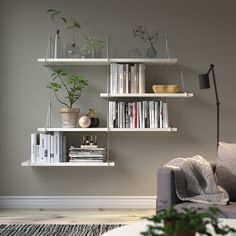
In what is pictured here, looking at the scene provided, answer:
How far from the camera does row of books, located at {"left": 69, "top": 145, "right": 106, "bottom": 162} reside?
4.25 m

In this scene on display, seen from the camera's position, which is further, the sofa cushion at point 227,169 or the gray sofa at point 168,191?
the sofa cushion at point 227,169

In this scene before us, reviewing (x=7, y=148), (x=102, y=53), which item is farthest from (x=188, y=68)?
(x=7, y=148)

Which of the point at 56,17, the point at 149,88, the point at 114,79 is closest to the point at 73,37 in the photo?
the point at 56,17

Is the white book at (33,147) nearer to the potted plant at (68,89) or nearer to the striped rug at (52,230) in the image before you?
the potted plant at (68,89)

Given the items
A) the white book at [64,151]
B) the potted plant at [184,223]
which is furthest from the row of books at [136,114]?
the potted plant at [184,223]

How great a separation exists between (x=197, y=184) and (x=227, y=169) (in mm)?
342

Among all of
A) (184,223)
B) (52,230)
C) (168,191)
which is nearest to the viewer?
(184,223)

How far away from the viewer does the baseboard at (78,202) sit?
176 inches

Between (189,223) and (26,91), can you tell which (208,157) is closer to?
(26,91)

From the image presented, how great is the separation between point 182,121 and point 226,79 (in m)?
0.64

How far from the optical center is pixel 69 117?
430 cm

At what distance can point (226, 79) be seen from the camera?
4504mm

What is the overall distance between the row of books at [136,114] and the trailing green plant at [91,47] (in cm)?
58

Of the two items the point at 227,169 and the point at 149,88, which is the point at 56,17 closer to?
the point at 149,88
